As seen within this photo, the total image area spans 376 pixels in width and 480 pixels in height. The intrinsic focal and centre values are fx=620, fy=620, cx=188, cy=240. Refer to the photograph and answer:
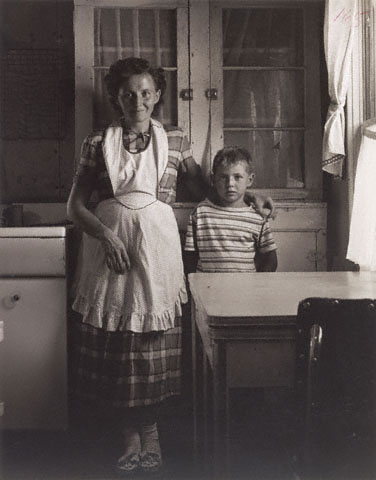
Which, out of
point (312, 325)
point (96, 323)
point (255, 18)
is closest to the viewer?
point (312, 325)

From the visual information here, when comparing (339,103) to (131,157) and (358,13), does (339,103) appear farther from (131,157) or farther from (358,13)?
(131,157)

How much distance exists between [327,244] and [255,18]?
1.24 metres

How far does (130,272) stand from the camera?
2.63m

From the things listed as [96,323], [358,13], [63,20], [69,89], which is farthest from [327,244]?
[63,20]

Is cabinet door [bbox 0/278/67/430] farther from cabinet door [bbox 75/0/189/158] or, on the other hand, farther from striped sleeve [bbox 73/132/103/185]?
cabinet door [bbox 75/0/189/158]

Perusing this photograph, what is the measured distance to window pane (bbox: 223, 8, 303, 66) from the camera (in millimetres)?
3199

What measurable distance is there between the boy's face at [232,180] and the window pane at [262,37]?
2.21ft

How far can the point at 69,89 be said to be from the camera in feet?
11.8

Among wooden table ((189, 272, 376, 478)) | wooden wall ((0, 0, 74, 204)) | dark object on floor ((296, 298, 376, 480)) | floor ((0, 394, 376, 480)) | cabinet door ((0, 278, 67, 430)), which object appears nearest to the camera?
dark object on floor ((296, 298, 376, 480))

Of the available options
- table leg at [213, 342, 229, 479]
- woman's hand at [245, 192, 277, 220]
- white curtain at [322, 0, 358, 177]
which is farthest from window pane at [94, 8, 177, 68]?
table leg at [213, 342, 229, 479]

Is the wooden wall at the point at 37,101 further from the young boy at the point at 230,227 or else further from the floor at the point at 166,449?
the floor at the point at 166,449

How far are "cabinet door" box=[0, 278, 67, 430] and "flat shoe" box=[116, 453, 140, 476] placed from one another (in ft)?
1.60

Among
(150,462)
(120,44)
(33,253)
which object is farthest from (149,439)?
(120,44)

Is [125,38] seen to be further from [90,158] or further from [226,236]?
[226,236]
